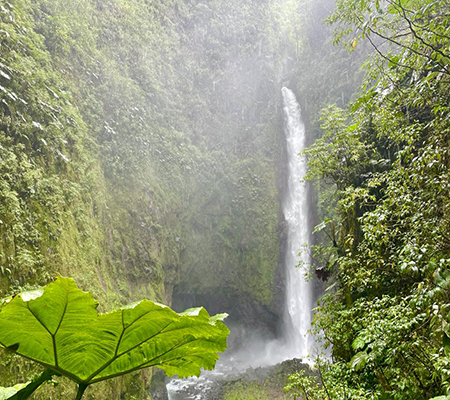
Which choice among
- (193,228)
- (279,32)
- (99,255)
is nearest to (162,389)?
(99,255)

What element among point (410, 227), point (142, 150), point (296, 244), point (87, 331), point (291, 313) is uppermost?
point (142, 150)

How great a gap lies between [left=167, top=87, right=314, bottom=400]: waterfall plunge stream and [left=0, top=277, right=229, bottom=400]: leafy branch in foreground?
11.4 metres

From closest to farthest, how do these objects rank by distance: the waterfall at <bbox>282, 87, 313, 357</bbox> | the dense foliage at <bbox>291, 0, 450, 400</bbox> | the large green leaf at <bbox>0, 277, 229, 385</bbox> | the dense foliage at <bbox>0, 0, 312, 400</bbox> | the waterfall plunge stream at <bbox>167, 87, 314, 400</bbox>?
1. the large green leaf at <bbox>0, 277, 229, 385</bbox>
2. the dense foliage at <bbox>291, 0, 450, 400</bbox>
3. the dense foliage at <bbox>0, 0, 312, 400</bbox>
4. the waterfall plunge stream at <bbox>167, 87, 314, 400</bbox>
5. the waterfall at <bbox>282, 87, 313, 357</bbox>

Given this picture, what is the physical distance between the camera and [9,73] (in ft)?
17.4

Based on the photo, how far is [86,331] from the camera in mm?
581

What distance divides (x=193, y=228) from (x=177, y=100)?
273 inches

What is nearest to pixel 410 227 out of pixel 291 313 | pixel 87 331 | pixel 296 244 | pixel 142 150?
pixel 87 331

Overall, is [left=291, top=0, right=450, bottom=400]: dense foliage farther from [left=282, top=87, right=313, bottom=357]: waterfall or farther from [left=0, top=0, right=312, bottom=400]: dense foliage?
[left=282, top=87, right=313, bottom=357]: waterfall

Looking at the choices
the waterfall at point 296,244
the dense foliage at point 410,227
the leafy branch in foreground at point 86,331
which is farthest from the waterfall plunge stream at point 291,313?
the leafy branch in foreground at point 86,331

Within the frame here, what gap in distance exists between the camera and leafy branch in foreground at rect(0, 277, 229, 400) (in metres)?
0.54

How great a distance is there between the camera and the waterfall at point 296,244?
1395 centimetres

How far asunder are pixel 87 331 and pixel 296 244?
15346mm

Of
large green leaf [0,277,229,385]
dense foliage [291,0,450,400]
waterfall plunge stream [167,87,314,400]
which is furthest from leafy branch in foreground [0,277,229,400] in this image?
waterfall plunge stream [167,87,314,400]

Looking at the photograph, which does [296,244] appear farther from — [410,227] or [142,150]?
[410,227]
